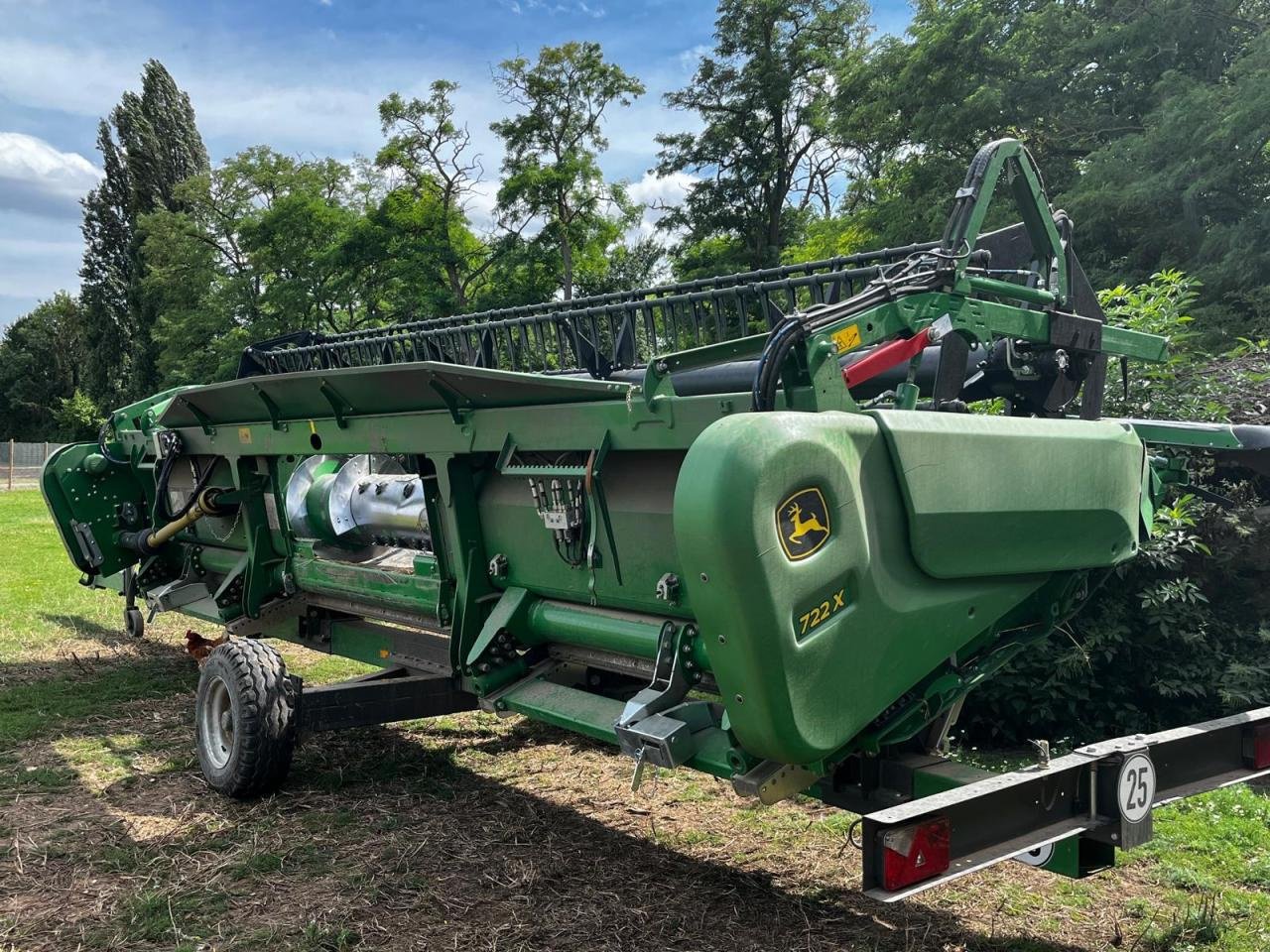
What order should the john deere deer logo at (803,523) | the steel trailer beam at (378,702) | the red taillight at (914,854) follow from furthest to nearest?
the steel trailer beam at (378,702)
the john deere deer logo at (803,523)
the red taillight at (914,854)

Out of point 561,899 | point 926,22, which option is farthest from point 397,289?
point 561,899

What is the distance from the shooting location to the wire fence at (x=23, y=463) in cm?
3256

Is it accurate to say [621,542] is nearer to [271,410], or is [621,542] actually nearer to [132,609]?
[271,410]

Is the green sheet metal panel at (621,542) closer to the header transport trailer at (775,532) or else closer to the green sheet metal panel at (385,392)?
the header transport trailer at (775,532)

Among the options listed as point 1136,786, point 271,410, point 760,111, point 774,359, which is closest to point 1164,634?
point 1136,786

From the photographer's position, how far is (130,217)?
47.3 meters

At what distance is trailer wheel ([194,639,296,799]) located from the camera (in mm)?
4500

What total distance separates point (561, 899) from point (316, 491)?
99.4 inches

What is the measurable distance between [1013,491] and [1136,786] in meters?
0.85

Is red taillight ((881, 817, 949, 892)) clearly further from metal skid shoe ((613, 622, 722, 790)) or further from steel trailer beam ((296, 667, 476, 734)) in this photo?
steel trailer beam ((296, 667, 476, 734))

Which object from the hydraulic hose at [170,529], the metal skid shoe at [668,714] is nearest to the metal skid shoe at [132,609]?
the hydraulic hose at [170,529]

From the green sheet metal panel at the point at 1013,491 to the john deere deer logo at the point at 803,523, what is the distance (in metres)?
0.27

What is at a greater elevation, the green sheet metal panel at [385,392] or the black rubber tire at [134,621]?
the green sheet metal panel at [385,392]

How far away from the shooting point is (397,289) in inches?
1201
